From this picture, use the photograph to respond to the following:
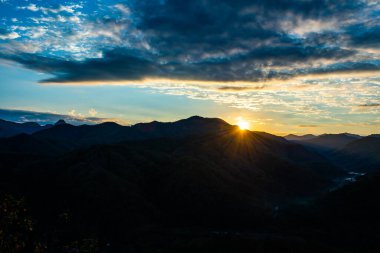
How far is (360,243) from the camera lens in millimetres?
138500

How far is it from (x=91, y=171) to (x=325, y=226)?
427 ft

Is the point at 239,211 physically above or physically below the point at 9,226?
below

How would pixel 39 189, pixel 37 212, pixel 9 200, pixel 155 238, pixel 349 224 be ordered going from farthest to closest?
pixel 39 189 → pixel 349 224 → pixel 37 212 → pixel 155 238 → pixel 9 200

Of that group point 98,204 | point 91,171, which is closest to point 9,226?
point 98,204

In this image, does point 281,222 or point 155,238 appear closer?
point 155,238

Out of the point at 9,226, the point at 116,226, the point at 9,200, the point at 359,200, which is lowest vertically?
the point at 116,226

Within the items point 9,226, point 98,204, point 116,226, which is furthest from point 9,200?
point 98,204

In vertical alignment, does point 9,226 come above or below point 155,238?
above

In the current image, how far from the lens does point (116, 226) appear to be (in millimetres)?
152625

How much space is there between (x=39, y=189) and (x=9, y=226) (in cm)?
17457

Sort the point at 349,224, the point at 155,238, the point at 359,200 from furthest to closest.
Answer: the point at 359,200, the point at 349,224, the point at 155,238

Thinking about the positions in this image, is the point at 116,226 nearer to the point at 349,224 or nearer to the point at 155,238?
the point at 155,238

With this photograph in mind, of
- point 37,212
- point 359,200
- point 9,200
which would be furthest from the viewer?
point 359,200

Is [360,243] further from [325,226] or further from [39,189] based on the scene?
[39,189]
